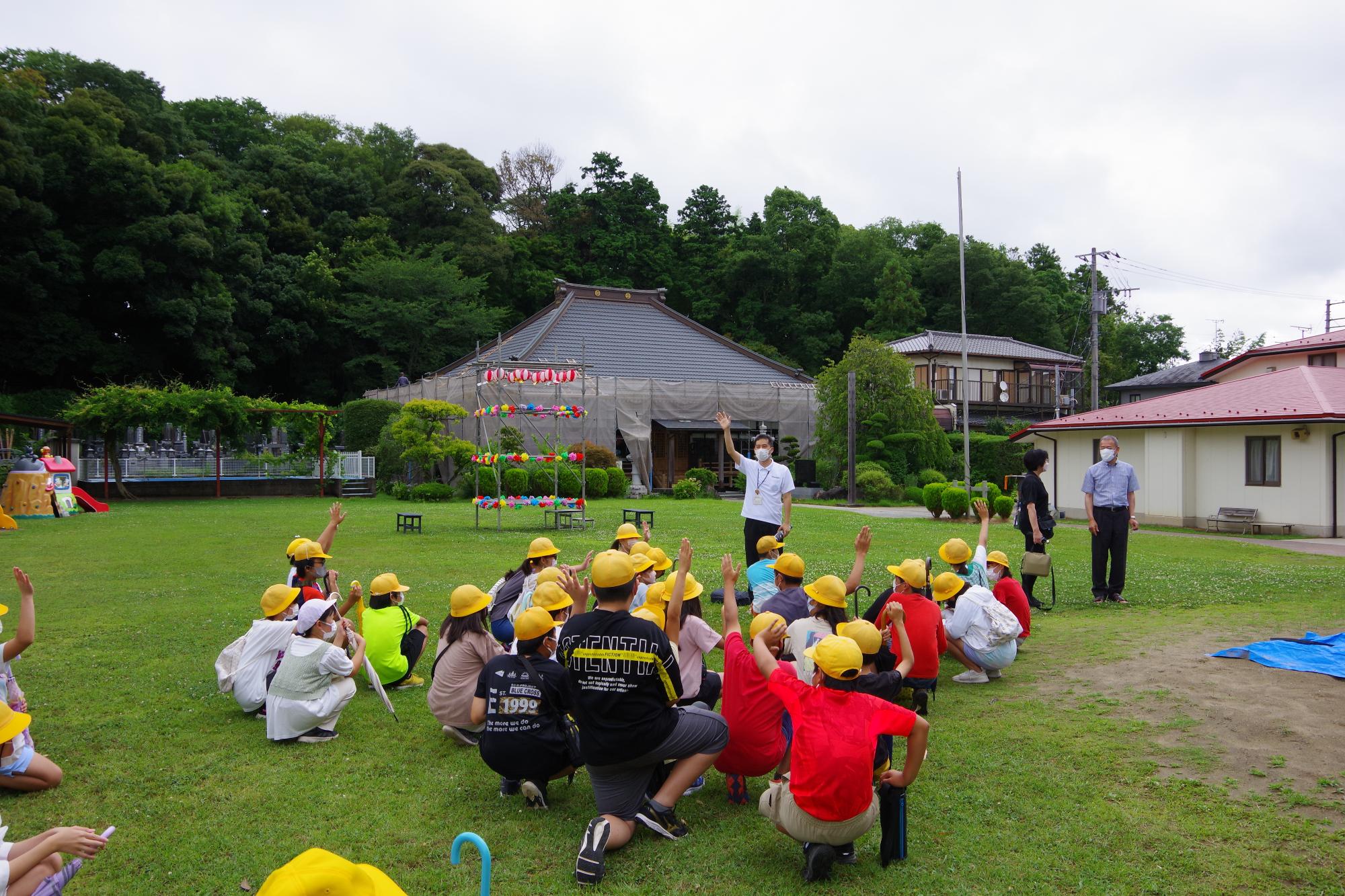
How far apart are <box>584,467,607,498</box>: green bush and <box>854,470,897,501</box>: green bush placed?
24.6ft

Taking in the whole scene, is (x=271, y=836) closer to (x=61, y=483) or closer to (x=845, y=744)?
(x=845, y=744)

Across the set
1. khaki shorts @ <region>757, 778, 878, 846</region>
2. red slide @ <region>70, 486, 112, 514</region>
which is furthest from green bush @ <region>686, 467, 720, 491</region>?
khaki shorts @ <region>757, 778, 878, 846</region>

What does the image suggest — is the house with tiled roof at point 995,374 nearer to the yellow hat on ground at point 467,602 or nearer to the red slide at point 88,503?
the red slide at point 88,503

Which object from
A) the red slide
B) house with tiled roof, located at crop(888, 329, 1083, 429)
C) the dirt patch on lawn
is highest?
house with tiled roof, located at crop(888, 329, 1083, 429)

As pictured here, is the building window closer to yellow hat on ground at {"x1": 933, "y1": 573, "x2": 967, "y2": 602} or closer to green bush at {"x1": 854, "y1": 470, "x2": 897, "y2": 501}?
green bush at {"x1": 854, "y1": 470, "x2": 897, "y2": 501}

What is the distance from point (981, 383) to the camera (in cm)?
4416

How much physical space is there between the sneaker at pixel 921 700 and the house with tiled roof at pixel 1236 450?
16.5m

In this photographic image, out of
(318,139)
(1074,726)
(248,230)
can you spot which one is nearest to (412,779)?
(1074,726)

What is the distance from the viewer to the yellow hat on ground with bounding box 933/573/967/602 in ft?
20.7

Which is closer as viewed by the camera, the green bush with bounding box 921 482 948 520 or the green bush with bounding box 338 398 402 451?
the green bush with bounding box 921 482 948 520

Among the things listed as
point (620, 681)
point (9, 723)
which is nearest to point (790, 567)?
point (620, 681)

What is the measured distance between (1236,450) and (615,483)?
16.2 m

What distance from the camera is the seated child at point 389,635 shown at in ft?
21.2

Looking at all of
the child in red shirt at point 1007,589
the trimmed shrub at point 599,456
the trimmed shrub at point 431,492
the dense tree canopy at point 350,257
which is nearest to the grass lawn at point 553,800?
the child in red shirt at point 1007,589
